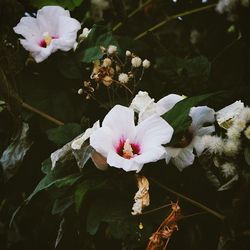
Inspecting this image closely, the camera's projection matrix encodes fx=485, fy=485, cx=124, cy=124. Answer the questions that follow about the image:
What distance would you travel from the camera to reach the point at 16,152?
976 millimetres

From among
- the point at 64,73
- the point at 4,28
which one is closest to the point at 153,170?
the point at 64,73

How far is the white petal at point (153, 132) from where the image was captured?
0.73 metres

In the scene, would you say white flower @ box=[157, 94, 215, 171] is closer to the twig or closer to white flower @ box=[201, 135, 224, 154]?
white flower @ box=[201, 135, 224, 154]

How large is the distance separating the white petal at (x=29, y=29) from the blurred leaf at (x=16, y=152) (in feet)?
0.59

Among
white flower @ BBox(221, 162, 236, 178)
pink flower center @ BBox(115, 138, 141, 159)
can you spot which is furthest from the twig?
white flower @ BBox(221, 162, 236, 178)

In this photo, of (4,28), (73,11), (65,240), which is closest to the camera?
(65,240)

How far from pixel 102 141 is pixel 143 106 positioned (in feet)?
0.39

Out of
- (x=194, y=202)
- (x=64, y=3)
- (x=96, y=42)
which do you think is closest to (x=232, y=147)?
(x=194, y=202)

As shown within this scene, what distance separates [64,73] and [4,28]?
0.19 meters

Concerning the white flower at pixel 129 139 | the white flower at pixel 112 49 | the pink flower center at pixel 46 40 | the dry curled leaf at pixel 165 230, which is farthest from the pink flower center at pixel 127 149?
the pink flower center at pixel 46 40

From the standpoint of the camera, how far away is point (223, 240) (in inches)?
30.0

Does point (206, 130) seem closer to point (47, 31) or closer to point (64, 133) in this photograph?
point (64, 133)

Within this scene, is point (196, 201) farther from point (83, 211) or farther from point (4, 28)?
point (4, 28)

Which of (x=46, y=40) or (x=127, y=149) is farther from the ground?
(x=46, y=40)
